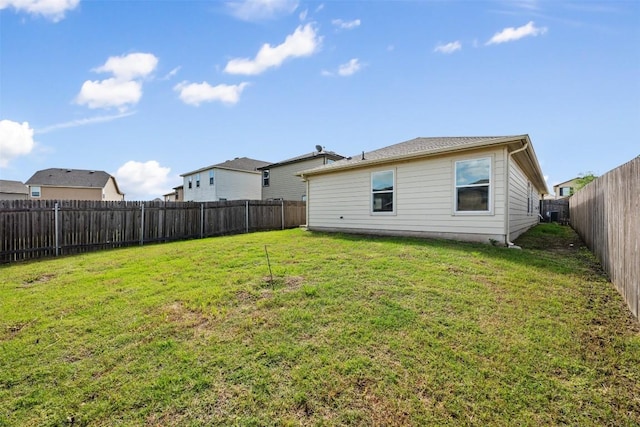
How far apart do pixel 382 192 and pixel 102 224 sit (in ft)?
31.4

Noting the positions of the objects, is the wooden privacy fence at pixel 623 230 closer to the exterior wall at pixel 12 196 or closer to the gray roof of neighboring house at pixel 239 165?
the gray roof of neighboring house at pixel 239 165

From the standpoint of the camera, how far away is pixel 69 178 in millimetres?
31750

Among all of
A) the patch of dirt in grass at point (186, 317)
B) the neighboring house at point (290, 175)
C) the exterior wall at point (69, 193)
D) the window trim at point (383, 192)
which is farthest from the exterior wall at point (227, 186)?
the patch of dirt in grass at point (186, 317)

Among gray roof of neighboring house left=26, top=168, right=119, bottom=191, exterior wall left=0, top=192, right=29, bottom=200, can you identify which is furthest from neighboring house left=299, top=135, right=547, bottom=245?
exterior wall left=0, top=192, right=29, bottom=200

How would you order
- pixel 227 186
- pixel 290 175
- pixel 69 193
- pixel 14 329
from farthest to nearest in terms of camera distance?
1. pixel 69 193
2. pixel 227 186
3. pixel 290 175
4. pixel 14 329

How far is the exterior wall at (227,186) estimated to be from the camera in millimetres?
24473

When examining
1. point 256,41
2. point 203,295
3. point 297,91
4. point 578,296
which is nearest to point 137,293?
point 203,295

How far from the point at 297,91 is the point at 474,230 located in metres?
8.26

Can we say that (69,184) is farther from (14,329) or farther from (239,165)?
(14,329)

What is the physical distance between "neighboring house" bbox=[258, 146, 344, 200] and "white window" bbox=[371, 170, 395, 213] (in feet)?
33.1

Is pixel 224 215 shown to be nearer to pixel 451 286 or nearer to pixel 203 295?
pixel 203 295

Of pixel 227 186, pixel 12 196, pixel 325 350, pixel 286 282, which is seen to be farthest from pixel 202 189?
pixel 12 196

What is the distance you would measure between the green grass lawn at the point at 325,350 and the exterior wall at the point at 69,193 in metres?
33.6

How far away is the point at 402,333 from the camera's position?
10.1 ft
